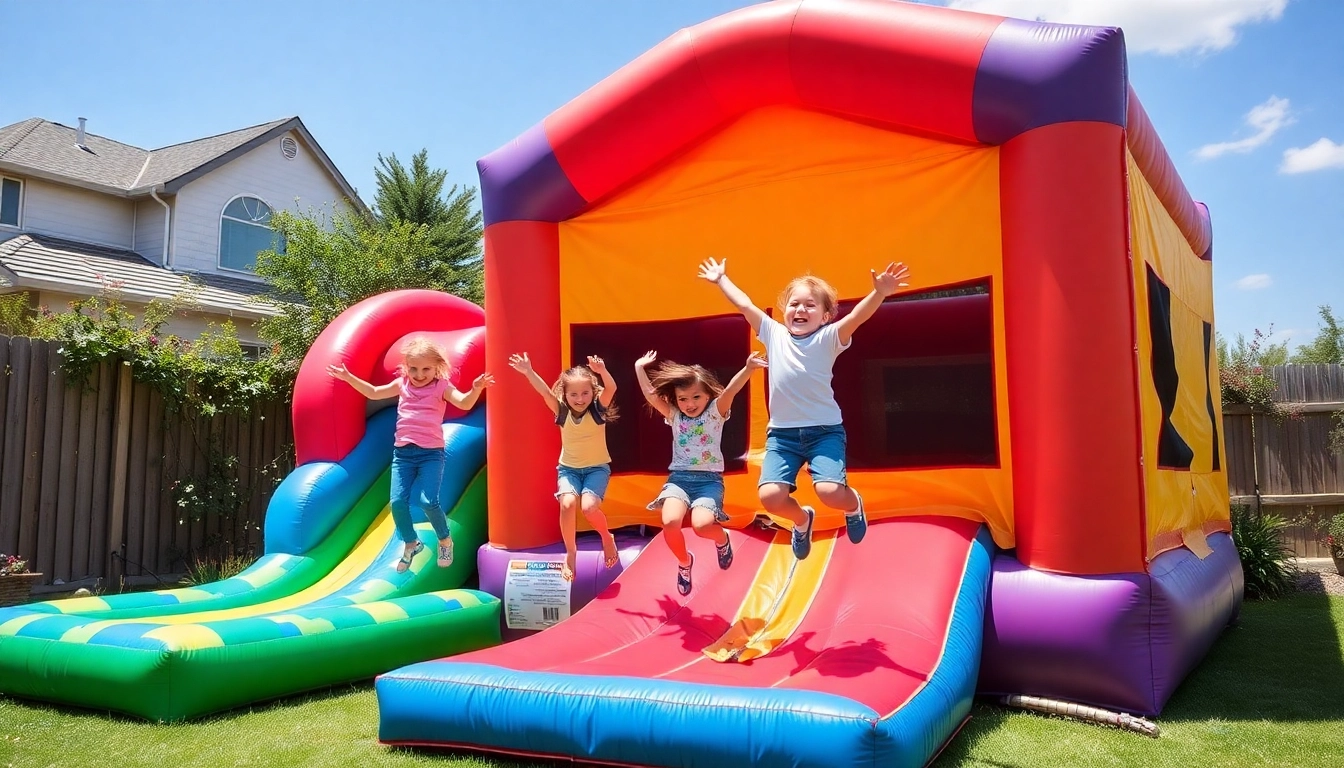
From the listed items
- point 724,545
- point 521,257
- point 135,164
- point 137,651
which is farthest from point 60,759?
point 135,164

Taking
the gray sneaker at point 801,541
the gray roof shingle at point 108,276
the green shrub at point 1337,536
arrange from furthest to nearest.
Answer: the gray roof shingle at point 108,276, the green shrub at point 1337,536, the gray sneaker at point 801,541

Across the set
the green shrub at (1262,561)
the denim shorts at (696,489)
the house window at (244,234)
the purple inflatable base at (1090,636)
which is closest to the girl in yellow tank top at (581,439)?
the denim shorts at (696,489)

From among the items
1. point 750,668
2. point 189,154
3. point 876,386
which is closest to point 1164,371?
point 876,386

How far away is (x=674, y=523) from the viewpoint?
4.46m

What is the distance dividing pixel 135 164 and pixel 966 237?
15149 mm

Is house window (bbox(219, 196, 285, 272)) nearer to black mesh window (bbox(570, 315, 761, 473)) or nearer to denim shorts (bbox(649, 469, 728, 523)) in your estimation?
black mesh window (bbox(570, 315, 761, 473))

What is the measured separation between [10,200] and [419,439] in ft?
35.3

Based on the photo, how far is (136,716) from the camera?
13.1 feet

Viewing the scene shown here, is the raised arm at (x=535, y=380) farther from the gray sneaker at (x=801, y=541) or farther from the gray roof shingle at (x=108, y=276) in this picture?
the gray roof shingle at (x=108, y=276)

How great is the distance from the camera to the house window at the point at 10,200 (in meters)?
12.9

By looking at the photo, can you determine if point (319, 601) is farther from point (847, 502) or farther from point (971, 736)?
point (971, 736)

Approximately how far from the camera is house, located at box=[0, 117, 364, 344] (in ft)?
41.4

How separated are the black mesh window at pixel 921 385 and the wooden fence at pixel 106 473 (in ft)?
17.3

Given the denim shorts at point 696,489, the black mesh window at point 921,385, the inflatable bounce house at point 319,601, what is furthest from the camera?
the black mesh window at point 921,385
